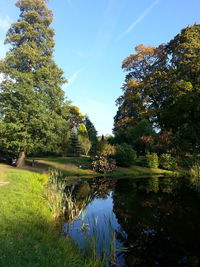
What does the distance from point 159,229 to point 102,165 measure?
1263 centimetres

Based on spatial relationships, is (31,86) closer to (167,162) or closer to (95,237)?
(95,237)

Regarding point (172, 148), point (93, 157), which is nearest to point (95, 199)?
point (93, 157)

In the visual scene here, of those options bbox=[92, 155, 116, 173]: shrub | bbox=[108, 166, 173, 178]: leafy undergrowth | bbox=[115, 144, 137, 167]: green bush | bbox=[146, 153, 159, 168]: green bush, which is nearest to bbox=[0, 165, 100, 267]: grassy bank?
bbox=[92, 155, 116, 173]: shrub

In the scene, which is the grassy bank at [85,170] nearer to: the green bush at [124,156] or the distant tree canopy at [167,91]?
the green bush at [124,156]

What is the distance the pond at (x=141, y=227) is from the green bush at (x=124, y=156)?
1010cm

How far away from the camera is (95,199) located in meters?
10.2

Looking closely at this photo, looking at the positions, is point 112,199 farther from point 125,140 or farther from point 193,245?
point 125,140

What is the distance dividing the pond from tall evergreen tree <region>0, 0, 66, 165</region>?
7.30 meters

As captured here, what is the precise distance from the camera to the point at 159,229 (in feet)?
20.1

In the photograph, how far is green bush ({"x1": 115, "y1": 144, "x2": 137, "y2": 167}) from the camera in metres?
21.0

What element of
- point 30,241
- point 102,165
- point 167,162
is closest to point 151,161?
point 167,162

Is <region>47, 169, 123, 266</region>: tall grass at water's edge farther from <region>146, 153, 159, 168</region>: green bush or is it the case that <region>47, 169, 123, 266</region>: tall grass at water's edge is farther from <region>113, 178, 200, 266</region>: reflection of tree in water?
<region>146, 153, 159, 168</region>: green bush

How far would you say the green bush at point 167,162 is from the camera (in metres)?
22.4

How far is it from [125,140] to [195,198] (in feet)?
63.1
